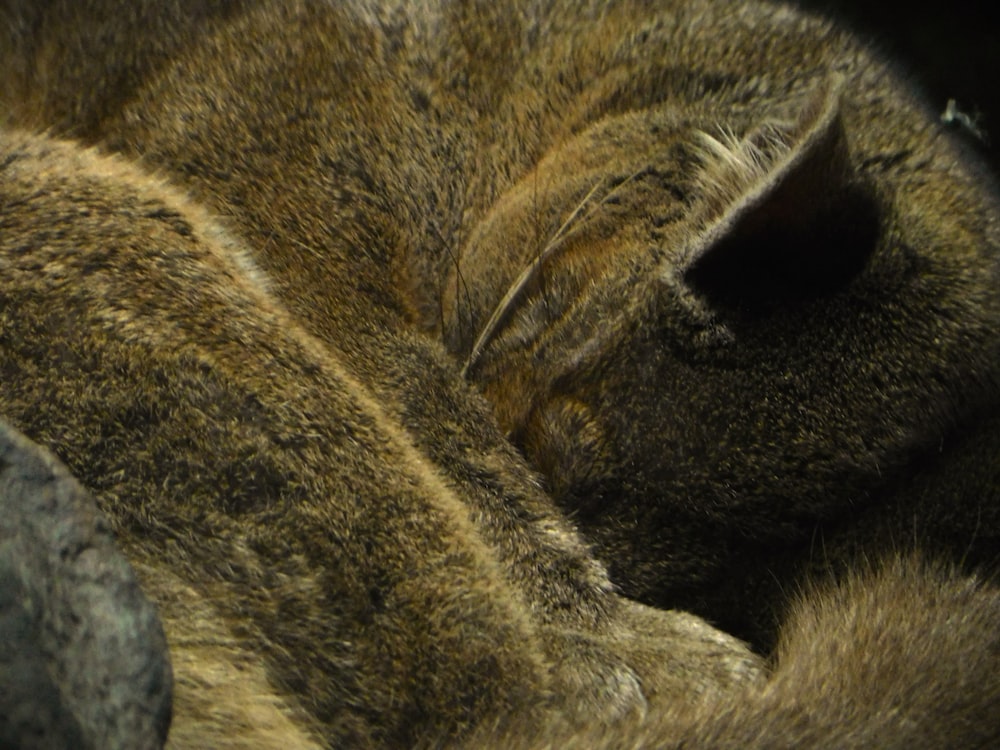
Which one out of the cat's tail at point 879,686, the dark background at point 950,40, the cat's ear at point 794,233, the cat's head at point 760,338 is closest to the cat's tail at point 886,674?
the cat's tail at point 879,686

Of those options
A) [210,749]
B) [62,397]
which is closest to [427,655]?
[210,749]

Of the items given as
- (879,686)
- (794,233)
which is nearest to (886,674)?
(879,686)

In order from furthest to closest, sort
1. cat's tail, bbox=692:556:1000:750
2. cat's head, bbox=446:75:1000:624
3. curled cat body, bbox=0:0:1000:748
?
→ cat's head, bbox=446:75:1000:624, curled cat body, bbox=0:0:1000:748, cat's tail, bbox=692:556:1000:750

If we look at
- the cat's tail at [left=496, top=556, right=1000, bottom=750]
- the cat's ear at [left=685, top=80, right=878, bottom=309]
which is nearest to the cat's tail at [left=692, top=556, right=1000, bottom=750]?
the cat's tail at [left=496, top=556, right=1000, bottom=750]

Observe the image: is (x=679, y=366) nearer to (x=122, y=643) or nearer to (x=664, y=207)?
(x=664, y=207)

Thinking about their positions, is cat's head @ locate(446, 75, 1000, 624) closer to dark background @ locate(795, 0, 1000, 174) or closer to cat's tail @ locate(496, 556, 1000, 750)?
cat's tail @ locate(496, 556, 1000, 750)

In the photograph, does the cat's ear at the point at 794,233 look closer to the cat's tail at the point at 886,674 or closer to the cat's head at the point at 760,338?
the cat's head at the point at 760,338

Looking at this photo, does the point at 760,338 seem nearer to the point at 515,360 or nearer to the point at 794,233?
the point at 794,233
